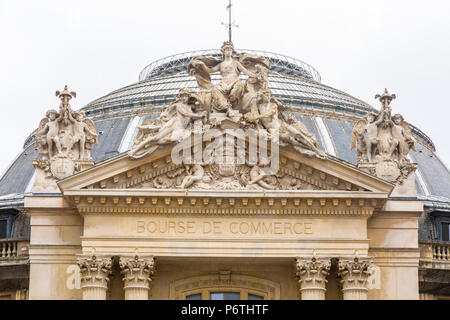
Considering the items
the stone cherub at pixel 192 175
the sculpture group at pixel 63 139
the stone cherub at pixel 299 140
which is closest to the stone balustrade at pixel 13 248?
the sculpture group at pixel 63 139

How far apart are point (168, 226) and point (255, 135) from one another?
471 cm

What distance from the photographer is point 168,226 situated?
5159cm

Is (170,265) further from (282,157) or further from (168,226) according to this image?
(282,157)

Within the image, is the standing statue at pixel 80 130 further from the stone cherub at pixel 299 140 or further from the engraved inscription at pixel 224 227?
the stone cherub at pixel 299 140

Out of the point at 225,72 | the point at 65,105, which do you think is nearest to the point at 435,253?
the point at 225,72

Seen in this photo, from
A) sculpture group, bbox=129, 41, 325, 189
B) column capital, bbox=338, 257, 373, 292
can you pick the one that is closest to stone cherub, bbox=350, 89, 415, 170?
sculpture group, bbox=129, 41, 325, 189

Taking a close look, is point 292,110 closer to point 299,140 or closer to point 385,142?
point 385,142

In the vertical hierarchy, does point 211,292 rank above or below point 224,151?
below

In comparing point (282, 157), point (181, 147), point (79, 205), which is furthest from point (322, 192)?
Answer: point (79, 205)

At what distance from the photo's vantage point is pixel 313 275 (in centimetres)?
5100

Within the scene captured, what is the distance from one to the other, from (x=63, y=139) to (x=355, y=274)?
12295 mm

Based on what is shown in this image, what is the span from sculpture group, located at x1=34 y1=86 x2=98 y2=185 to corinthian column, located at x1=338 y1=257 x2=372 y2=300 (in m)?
10.5
